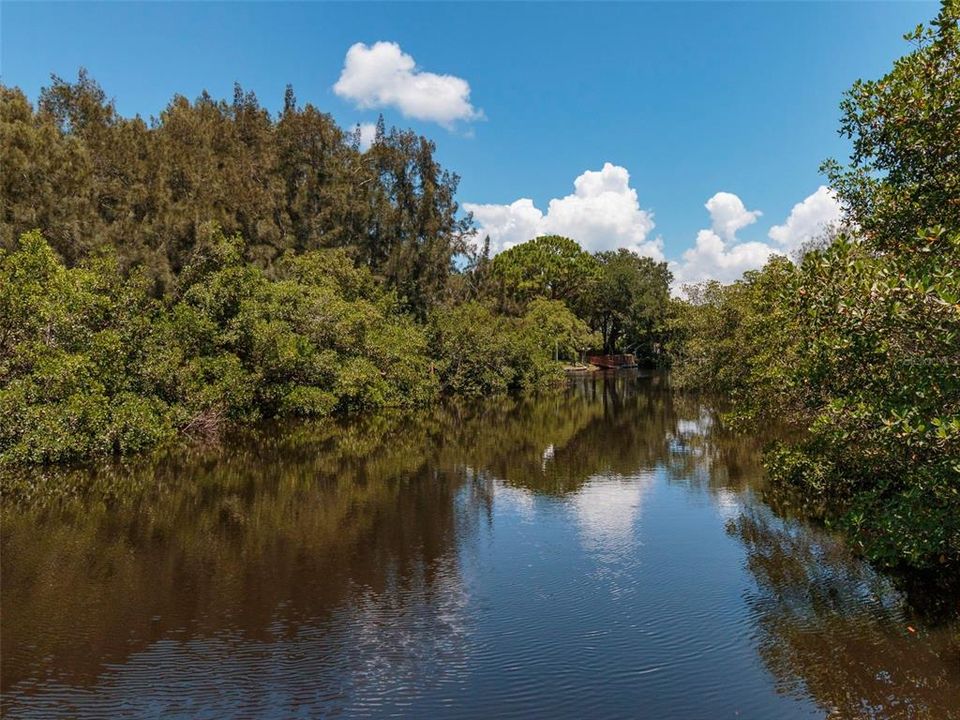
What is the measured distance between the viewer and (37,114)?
98.0ft

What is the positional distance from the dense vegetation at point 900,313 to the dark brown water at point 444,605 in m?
1.95

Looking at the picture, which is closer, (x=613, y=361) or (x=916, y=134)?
(x=916, y=134)

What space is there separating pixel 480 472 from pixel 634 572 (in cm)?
1011

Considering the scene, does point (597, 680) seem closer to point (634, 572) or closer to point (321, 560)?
point (634, 572)

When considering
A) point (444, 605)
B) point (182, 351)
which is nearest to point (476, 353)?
point (182, 351)

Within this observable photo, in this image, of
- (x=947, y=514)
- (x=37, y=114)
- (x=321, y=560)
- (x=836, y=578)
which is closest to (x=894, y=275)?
(x=947, y=514)

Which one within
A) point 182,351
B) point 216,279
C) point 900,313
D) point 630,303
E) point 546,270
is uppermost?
point 546,270

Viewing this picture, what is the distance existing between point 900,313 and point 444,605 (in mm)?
8049

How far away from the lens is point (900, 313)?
27.2 feet

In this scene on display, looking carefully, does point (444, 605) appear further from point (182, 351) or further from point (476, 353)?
point (476, 353)

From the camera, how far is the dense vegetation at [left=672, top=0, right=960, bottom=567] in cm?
842

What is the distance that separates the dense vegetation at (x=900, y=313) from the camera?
842 centimetres

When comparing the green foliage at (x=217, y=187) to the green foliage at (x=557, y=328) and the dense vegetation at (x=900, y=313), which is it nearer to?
the green foliage at (x=557, y=328)

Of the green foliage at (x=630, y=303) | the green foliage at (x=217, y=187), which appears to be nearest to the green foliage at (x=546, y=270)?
the green foliage at (x=630, y=303)
